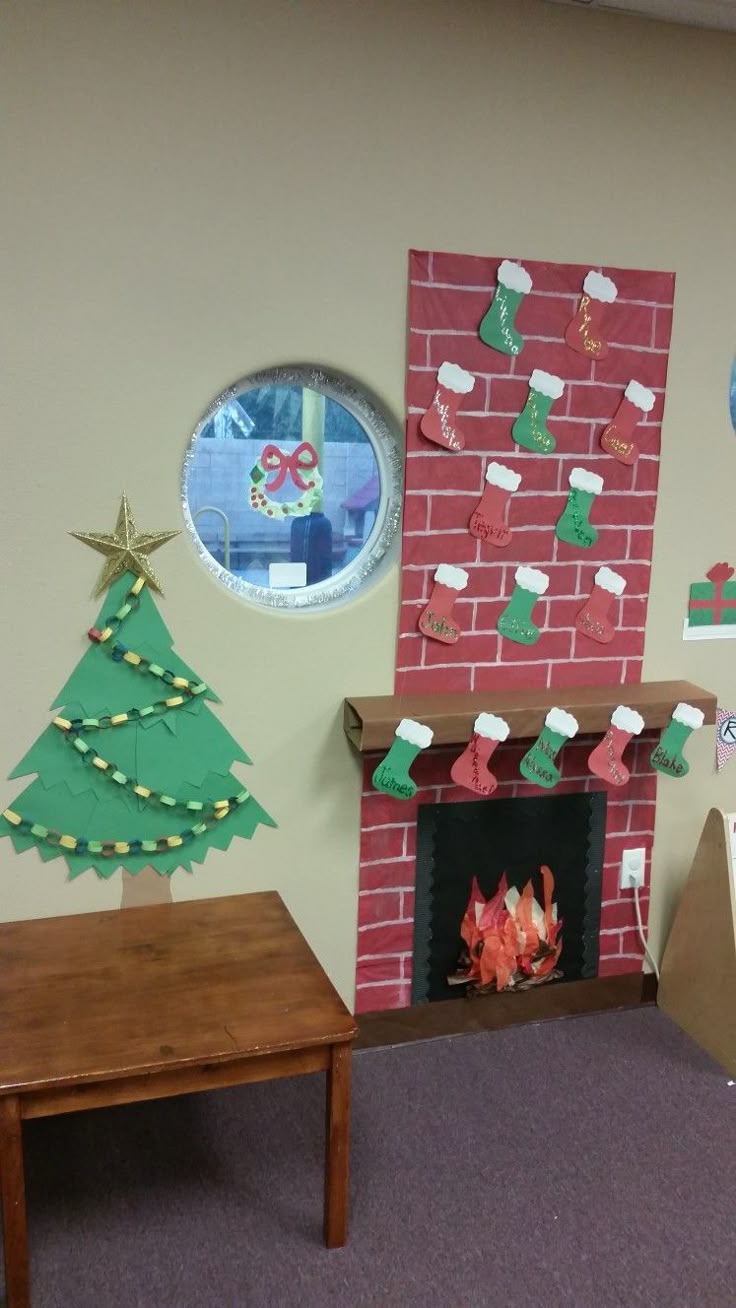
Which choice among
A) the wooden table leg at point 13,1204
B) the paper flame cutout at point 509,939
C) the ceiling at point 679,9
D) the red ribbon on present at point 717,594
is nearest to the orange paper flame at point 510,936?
the paper flame cutout at point 509,939

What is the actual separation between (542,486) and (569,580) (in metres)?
0.23

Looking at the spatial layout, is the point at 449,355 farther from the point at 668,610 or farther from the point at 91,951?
the point at 91,951

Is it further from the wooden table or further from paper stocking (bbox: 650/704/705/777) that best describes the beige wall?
paper stocking (bbox: 650/704/705/777)

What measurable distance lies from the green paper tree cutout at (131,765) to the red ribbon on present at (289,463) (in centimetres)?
38

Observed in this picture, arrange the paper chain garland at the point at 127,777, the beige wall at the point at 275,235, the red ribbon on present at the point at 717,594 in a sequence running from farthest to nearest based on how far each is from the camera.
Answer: the red ribbon on present at the point at 717,594 < the paper chain garland at the point at 127,777 < the beige wall at the point at 275,235

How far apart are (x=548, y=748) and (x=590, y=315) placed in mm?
986

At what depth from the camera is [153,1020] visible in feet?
5.82

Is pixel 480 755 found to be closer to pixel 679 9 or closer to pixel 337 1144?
pixel 337 1144

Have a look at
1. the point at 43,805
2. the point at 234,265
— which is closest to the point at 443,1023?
the point at 43,805

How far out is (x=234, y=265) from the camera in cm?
204

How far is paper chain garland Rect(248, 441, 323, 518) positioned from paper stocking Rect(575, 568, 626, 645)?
2.29 feet

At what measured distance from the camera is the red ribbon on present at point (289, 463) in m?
2.20

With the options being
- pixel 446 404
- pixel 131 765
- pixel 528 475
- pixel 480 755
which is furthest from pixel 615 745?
pixel 131 765

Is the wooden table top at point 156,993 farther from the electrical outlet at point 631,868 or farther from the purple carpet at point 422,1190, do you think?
the electrical outlet at point 631,868
